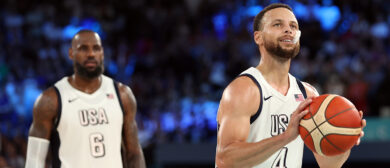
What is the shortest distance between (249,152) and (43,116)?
2.34 metres

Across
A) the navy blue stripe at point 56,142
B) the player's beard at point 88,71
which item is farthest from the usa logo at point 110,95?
the navy blue stripe at point 56,142

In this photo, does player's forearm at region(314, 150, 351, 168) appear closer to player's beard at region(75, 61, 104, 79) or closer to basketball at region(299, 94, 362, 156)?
basketball at region(299, 94, 362, 156)

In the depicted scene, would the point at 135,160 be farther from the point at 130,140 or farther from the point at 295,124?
the point at 295,124

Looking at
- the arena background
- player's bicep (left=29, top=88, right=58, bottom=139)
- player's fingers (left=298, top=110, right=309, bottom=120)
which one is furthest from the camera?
the arena background

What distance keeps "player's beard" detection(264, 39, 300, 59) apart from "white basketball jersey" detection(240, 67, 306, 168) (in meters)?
0.19

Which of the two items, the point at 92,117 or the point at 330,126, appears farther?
the point at 92,117

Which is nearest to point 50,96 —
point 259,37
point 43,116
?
point 43,116

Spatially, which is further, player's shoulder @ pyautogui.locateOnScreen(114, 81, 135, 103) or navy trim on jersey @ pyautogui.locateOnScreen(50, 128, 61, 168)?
player's shoulder @ pyautogui.locateOnScreen(114, 81, 135, 103)

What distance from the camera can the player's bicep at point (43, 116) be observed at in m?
5.11

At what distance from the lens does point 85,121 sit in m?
5.23

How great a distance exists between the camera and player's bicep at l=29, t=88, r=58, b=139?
16.8ft

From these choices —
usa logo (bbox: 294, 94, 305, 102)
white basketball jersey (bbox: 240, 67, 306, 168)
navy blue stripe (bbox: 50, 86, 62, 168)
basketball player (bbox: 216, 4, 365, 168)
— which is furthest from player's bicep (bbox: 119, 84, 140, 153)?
usa logo (bbox: 294, 94, 305, 102)

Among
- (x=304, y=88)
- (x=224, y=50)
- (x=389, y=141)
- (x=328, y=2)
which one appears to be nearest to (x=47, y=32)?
(x=224, y=50)

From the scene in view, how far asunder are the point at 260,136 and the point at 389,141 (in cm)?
613
